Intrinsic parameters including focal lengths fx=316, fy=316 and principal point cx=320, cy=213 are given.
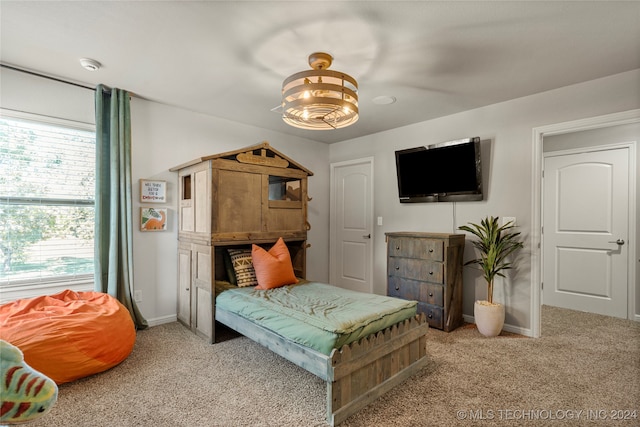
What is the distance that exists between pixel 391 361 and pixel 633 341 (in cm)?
263

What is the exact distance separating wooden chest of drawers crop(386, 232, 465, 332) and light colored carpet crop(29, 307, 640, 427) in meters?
0.37

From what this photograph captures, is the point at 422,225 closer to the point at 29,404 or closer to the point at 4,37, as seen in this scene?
the point at 29,404

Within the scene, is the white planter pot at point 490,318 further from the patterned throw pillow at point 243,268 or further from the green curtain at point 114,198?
the green curtain at point 114,198

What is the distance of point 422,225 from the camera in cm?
403

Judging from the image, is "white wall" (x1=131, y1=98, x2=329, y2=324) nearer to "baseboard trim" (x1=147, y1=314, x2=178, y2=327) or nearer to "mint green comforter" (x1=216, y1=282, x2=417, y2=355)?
"baseboard trim" (x1=147, y1=314, x2=178, y2=327)

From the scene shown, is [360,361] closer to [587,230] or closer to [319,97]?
[319,97]

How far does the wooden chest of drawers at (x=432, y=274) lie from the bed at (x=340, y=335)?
3.04ft

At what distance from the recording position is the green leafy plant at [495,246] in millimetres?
3195

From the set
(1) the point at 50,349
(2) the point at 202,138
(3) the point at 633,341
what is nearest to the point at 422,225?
(3) the point at 633,341

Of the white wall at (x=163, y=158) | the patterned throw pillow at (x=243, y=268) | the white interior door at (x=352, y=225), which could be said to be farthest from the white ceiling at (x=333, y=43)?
the white interior door at (x=352, y=225)

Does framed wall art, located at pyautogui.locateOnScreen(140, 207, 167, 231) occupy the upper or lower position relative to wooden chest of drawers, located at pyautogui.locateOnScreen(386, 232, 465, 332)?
upper

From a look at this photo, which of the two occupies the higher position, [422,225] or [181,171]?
[181,171]

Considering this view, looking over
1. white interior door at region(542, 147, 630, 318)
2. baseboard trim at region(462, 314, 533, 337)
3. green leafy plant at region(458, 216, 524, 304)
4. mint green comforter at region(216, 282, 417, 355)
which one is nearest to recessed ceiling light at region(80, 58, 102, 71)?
mint green comforter at region(216, 282, 417, 355)

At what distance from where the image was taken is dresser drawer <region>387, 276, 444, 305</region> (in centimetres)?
336
